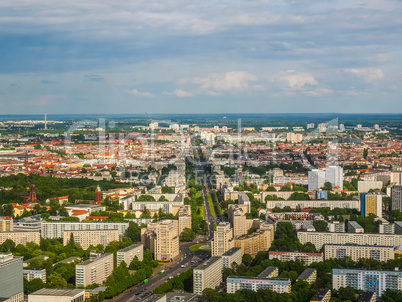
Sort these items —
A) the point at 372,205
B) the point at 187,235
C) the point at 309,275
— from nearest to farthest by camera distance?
the point at 309,275 → the point at 187,235 → the point at 372,205

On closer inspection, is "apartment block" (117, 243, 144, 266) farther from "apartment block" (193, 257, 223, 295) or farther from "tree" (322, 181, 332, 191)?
"tree" (322, 181, 332, 191)

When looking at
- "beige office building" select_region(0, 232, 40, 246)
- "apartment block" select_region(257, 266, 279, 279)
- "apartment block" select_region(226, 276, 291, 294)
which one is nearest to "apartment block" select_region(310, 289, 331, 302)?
"apartment block" select_region(226, 276, 291, 294)

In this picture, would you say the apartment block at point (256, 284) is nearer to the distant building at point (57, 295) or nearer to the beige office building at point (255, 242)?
the distant building at point (57, 295)

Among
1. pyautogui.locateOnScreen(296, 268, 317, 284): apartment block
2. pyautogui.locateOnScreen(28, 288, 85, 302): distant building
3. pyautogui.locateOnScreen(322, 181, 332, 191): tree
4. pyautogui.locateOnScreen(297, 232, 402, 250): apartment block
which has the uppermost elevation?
pyautogui.locateOnScreen(322, 181, 332, 191): tree

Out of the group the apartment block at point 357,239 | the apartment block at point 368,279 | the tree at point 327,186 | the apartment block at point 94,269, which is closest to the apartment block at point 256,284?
the apartment block at point 368,279

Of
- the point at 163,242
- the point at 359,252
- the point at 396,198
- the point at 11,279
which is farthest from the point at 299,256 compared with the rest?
the point at 396,198

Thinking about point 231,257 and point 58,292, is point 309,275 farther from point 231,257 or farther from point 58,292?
point 58,292

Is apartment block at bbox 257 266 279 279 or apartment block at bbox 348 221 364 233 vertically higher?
apartment block at bbox 348 221 364 233
